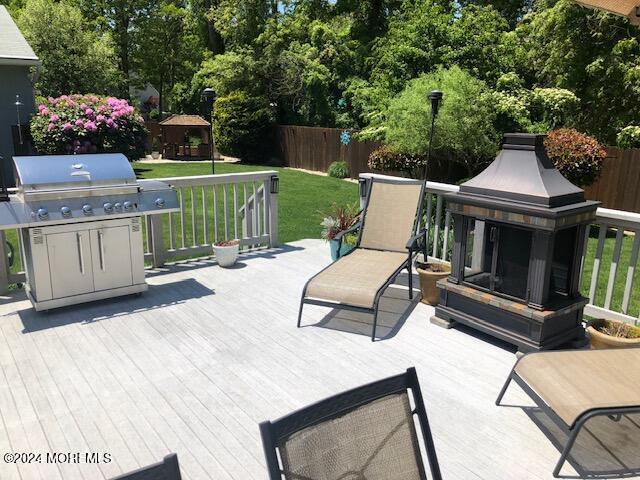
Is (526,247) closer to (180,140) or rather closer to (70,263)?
(70,263)

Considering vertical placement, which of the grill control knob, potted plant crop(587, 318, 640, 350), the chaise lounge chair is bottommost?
potted plant crop(587, 318, 640, 350)

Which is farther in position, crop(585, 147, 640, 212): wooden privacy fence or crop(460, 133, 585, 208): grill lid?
crop(585, 147, 640, 212): wooden privacy fence

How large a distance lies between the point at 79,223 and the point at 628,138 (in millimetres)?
11898

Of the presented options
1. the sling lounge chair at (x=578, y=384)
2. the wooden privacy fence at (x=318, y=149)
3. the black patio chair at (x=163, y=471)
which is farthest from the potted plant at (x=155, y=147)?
the black patio chair at (x=163, y=471)

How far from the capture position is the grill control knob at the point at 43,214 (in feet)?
13.6

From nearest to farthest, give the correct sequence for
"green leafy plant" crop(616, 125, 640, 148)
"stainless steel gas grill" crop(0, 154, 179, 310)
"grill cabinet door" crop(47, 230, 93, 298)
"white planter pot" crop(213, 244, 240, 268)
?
"stainless steel gas grill" crop(0, 154, 179, 310) < "grill cabinet door" crop(47, 230, 93, 298) < "white planter pot" crop(213, 244, 240, 268) < "green leafy plant" crop(616, 125, 640, 148)

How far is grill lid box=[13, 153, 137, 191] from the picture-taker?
428 centimetres

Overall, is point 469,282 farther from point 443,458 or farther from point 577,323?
point 443,458

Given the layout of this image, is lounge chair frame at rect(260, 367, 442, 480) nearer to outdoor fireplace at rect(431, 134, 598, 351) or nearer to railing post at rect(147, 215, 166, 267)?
outdoor fireplace at rect(431, 134, 598, 351)

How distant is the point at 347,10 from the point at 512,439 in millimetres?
21501

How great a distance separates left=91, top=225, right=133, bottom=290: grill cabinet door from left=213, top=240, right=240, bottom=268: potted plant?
1232 millimetres

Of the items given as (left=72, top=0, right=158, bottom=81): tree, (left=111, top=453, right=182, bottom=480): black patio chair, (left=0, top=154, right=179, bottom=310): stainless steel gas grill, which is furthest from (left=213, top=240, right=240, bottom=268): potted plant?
(left=72, top=0, right=158, bottom=81): tree

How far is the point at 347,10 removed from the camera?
21391 millimetres

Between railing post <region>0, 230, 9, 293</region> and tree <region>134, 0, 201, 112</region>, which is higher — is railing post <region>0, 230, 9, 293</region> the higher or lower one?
the lower one
